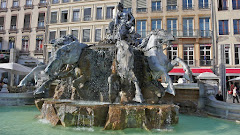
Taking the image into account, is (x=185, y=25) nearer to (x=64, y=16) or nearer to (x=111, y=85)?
A: (x=64, y=16)

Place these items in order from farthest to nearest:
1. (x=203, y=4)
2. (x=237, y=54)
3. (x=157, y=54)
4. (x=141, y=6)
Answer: (x=141, y=6) → (x=203, y=4) → (x=237, y=54) → (x=157, y=54)

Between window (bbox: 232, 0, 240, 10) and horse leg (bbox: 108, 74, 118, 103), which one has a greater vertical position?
window (bbox: 232, 0, 240, 10)

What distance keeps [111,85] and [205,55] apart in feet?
66.5

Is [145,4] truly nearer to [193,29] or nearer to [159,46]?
[193,29]

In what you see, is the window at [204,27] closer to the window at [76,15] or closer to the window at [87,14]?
the window at [87,14]

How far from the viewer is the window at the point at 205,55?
2370 centimetres

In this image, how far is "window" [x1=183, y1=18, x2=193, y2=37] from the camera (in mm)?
24703

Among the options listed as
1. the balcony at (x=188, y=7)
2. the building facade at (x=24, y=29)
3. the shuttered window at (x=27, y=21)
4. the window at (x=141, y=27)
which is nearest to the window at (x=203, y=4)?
the balcony at (x=188, y=7)

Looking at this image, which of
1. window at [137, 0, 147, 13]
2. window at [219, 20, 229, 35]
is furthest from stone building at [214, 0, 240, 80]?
window at [137, 0, 147, 13]

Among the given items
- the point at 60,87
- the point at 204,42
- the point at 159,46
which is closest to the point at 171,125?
the point at 159,46

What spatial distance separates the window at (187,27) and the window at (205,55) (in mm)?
2301

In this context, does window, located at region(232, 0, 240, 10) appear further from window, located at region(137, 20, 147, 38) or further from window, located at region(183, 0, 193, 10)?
window, located at region(137, 20, 147, 38)

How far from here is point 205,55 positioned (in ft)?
78.4

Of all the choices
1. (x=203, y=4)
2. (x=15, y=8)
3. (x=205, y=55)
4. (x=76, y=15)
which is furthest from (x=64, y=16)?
(x=205, y=55)
